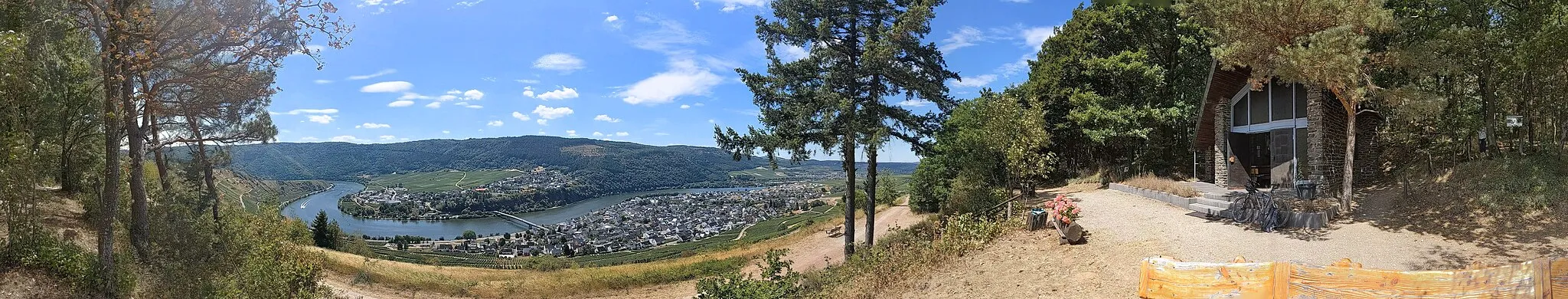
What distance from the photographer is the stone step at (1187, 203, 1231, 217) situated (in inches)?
496

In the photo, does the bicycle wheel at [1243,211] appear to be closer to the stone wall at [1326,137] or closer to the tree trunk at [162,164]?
the stone wall at [1326,137]

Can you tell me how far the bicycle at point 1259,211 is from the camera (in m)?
11.1

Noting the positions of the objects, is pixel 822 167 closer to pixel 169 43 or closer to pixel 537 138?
pixel 537 138

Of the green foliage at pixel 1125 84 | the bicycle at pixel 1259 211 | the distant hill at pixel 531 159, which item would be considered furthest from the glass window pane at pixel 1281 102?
the distant hill at pixel 531 159

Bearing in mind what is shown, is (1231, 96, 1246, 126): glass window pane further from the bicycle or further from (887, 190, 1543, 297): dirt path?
(887, 190, 1543, 297): dirt path

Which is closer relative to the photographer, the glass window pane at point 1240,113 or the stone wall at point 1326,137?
the stone wall at point 1326,137

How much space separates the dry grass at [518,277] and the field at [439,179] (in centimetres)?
10016

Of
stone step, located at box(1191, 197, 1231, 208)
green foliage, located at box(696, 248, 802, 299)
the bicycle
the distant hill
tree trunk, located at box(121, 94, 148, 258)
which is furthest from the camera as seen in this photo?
the distant hill

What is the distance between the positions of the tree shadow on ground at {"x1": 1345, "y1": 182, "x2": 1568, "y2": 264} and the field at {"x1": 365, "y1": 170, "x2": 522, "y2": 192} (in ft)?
410

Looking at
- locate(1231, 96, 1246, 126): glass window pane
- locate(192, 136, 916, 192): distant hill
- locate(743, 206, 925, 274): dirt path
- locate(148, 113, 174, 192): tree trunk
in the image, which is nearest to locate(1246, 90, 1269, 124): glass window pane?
locate(1231, 96, 1246, 126): glass window pane

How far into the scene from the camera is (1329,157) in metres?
14.4

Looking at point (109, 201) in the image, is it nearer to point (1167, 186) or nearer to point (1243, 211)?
point (1243, 211)

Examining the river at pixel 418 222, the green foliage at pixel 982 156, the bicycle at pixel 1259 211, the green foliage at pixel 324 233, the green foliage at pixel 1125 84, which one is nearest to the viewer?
the bicycle at pixel 1259 211

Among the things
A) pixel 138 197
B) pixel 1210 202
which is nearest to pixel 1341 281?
pixel 1210 202
